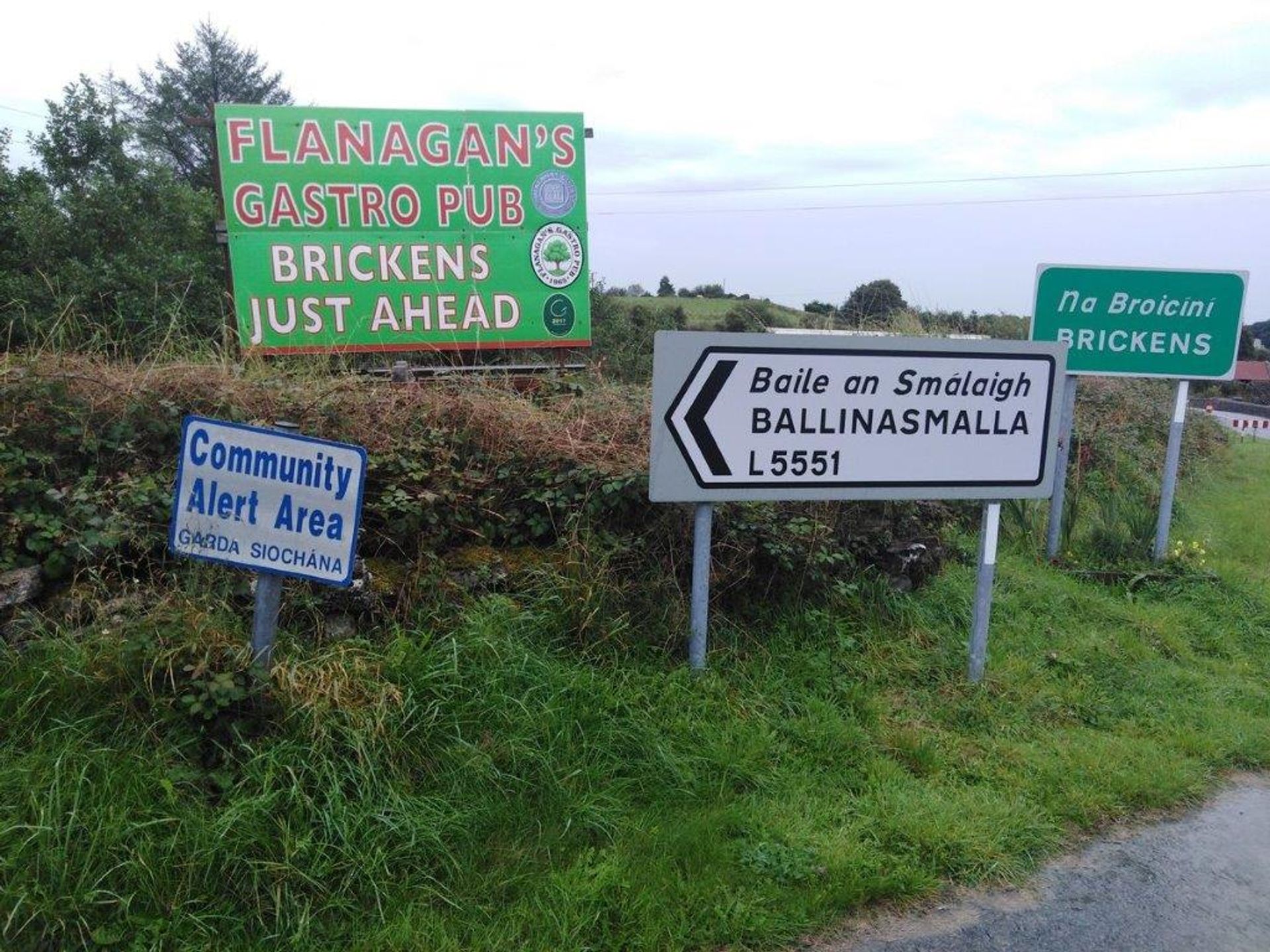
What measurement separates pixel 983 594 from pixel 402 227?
17.2ft

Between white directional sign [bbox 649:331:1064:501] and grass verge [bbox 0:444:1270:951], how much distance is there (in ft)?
2.50

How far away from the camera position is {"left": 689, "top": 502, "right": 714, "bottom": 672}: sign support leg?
12.8 feet

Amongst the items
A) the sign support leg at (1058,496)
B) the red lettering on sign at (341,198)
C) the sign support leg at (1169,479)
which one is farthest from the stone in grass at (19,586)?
the sign support leg at (1169,479)

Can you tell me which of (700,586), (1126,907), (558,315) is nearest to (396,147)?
(558,315)

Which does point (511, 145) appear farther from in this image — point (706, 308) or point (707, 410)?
point (706, 308)

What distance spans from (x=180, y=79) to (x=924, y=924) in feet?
145

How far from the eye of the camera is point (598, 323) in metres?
16.1

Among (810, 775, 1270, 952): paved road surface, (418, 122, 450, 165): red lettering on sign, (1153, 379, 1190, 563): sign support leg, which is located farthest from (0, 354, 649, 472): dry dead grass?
(1153, 379, 1190, 563): sign support leg

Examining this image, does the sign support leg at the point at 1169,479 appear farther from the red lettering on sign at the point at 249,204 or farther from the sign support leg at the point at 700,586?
the red lettering on sign at the point at 249,204

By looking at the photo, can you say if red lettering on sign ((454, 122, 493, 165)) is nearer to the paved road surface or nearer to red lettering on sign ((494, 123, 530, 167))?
red lettering on sign ((494, 123, 530, 167))

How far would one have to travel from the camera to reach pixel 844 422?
160 inches

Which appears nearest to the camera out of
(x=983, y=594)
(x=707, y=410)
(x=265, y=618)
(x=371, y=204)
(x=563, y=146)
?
(x=265, y=618)

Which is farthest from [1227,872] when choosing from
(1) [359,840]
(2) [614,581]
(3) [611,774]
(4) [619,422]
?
(4) [619,422]

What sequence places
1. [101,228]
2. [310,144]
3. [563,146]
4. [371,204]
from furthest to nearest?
1. [101,228]
2. [563,146]
3. [371,204]
4. [310,144]
